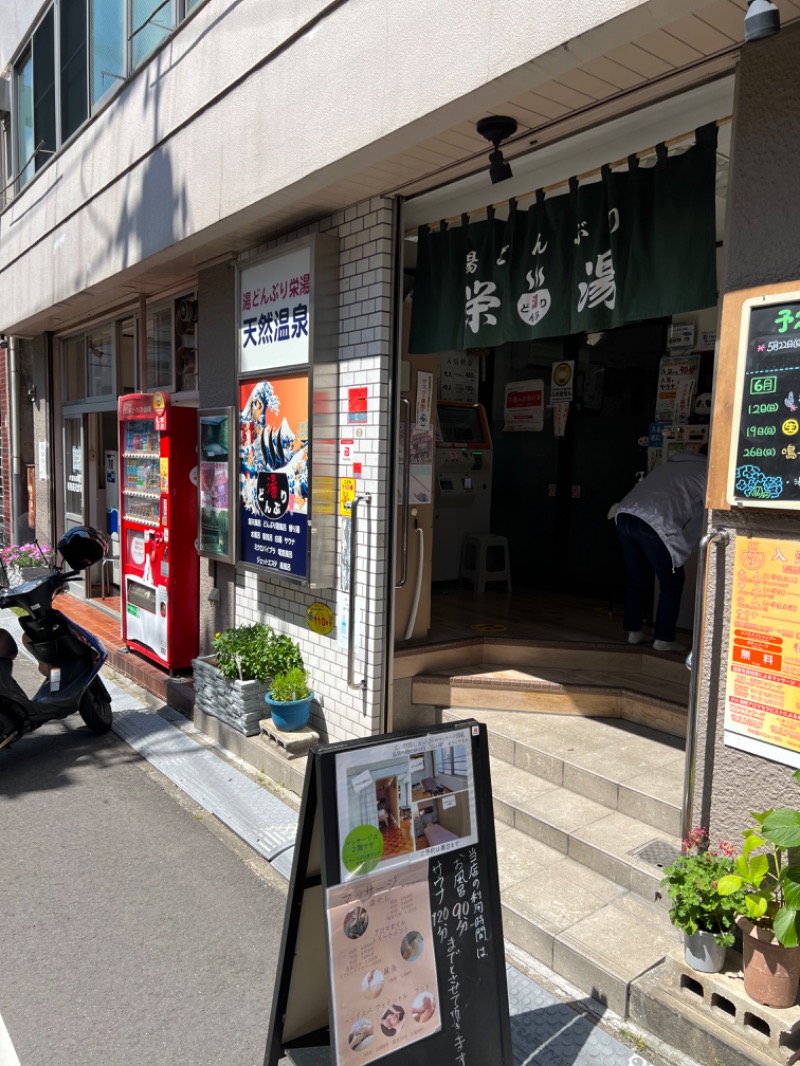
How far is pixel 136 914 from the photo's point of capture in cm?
387

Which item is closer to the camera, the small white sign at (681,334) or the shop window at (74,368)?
the small white sign at (681,334)

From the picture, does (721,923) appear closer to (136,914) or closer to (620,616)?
(136,914)

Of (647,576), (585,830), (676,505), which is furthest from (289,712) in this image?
(676,505)

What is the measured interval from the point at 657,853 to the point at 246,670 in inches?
126

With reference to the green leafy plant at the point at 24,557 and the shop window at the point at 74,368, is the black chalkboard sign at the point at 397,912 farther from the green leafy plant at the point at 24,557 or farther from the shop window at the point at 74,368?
the shop window at the point at 74,368

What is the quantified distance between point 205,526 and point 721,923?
5.09m

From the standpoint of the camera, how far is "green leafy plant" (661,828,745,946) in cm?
294

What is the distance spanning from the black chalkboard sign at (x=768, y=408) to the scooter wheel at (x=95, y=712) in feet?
16.9

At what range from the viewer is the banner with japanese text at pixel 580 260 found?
374 cm

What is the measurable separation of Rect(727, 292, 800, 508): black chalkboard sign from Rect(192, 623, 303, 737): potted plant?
3695 millimetres

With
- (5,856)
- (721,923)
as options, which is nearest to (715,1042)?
(721,923)

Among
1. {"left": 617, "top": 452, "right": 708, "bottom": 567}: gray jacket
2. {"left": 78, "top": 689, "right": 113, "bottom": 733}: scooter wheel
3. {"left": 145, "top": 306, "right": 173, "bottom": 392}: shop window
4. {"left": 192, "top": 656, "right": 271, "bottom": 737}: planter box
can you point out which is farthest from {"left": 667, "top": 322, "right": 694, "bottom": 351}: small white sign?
{"left": 78, "top": 689, "right": 113, "bottom": 733}: scooter wheel

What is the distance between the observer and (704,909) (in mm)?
2959

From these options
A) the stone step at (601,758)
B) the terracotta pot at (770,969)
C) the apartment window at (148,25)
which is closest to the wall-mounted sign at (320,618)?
the stone step at (601,758)
